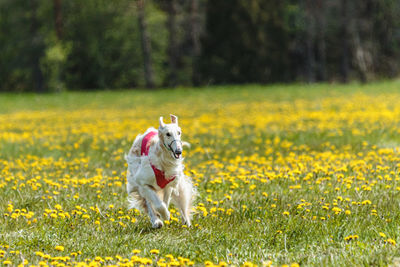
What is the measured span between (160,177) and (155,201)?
219 mm

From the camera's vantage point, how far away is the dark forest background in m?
37.2

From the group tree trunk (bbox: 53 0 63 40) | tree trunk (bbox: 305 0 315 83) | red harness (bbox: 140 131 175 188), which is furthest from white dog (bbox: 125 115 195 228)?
tree trunk (bbox: 53 0 63 40)

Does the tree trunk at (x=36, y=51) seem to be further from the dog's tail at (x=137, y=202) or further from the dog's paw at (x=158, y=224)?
the dog's paw at (x=158, y=224)

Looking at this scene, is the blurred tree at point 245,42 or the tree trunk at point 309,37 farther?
the tree trunk at point 309,37

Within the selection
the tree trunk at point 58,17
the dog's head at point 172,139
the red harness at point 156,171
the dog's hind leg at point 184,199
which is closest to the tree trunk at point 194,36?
the tree trunk at point 58,17

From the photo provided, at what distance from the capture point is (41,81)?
44469mm

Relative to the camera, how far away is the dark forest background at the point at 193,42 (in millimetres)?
37188

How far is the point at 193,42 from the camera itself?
4375 centimetres

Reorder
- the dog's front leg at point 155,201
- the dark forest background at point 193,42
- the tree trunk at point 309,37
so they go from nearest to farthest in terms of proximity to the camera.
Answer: the dog's front leg at point 155,201 → the dark forest background at point 193,42 → the tree trunk at point 309,37

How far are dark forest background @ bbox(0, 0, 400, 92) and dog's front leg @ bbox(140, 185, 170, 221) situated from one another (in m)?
32.1

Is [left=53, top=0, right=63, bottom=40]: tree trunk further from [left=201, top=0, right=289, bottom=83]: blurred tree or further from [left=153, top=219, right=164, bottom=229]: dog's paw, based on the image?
[left=153, top=219, right=164, bottom=229]: dog's paw

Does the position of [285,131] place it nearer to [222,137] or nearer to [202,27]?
[222,137]

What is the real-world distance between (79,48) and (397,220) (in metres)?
44.3

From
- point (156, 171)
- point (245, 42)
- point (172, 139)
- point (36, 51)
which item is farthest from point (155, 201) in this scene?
point (36, 51)
